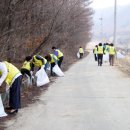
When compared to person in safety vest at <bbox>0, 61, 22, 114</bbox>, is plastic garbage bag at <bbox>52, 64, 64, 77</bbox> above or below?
below

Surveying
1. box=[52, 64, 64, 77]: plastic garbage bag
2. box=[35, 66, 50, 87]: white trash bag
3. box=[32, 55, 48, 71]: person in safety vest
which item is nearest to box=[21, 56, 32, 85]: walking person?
box=[35, 66, 50, 87]: white trash bag

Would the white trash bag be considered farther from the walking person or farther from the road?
the walking person

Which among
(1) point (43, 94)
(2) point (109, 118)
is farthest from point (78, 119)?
(1) point (43, 94)

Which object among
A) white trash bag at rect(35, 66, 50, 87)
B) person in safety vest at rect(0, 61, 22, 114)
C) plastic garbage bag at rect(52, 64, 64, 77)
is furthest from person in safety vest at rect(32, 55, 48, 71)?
person in safety vest at rect(0, 61, 22, 114)

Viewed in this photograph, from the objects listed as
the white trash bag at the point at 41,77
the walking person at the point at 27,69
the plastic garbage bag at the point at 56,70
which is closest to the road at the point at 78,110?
the white trash bag at the point at 41,77

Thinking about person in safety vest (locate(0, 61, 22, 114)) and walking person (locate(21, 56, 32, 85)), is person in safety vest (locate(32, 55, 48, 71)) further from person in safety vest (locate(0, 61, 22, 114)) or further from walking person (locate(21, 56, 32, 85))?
person in safety vest (locate(0, 61, 22, 114))

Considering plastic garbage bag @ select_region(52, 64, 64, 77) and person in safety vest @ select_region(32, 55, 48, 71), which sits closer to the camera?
person in safety vest @ select_region(32, 55, 48, 71)

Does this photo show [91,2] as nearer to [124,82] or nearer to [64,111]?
[124,82]

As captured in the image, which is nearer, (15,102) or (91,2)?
(15,102)

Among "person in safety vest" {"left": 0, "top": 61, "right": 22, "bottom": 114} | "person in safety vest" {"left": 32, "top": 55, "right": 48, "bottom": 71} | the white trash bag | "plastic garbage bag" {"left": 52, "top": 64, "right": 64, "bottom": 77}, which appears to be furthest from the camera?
"plastic garbage bag" {"left": 52, "top": 64, "right": 64, "bottom": 77}

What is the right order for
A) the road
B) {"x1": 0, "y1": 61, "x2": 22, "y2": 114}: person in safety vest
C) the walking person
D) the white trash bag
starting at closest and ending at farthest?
the road
{"x1": 0, "y1": 61, "x2": 22, "y2": 114}: person in safety vest
the walking person
the white trash bag

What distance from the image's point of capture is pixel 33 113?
12.8 m

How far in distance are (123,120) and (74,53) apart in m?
46.9

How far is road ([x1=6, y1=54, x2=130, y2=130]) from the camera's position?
36.2 feet
